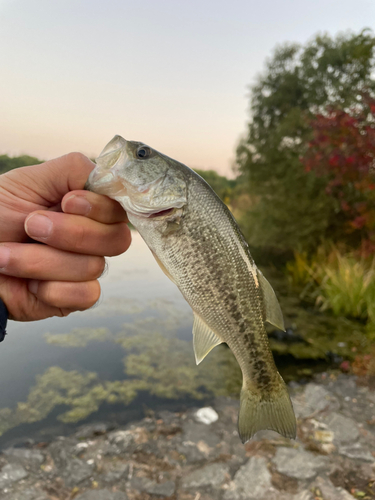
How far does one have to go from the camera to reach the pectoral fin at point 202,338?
1.75 m

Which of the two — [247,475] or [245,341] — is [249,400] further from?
[247,475]

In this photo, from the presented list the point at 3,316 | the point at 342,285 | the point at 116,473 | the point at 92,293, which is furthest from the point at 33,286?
the point at 342,285

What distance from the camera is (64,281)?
6.30 feet

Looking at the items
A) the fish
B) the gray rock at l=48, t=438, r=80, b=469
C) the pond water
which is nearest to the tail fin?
the fish

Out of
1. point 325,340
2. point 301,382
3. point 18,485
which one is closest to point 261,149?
point 325,340

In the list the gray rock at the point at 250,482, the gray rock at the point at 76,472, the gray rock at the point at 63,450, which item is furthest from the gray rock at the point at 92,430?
the gray rock at the point at 250,482

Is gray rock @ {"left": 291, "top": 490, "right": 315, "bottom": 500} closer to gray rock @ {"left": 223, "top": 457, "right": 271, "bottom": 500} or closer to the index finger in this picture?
gray rock @ {"left": 223, "top": 457, "right": 271, "bottom": 500}

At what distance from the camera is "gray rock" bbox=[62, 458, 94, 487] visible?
3651 mm

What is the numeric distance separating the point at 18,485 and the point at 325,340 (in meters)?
5.89

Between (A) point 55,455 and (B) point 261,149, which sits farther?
(B) point 261,149

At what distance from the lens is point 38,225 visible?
175 centimetres

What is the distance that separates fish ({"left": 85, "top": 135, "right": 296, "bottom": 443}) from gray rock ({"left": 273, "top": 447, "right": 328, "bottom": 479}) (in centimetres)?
263

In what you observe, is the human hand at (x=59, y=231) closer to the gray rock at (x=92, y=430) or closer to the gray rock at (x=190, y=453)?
the gray rock at (x=190, y=453)

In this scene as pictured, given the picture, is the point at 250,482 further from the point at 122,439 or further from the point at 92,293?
the point at 92,293
